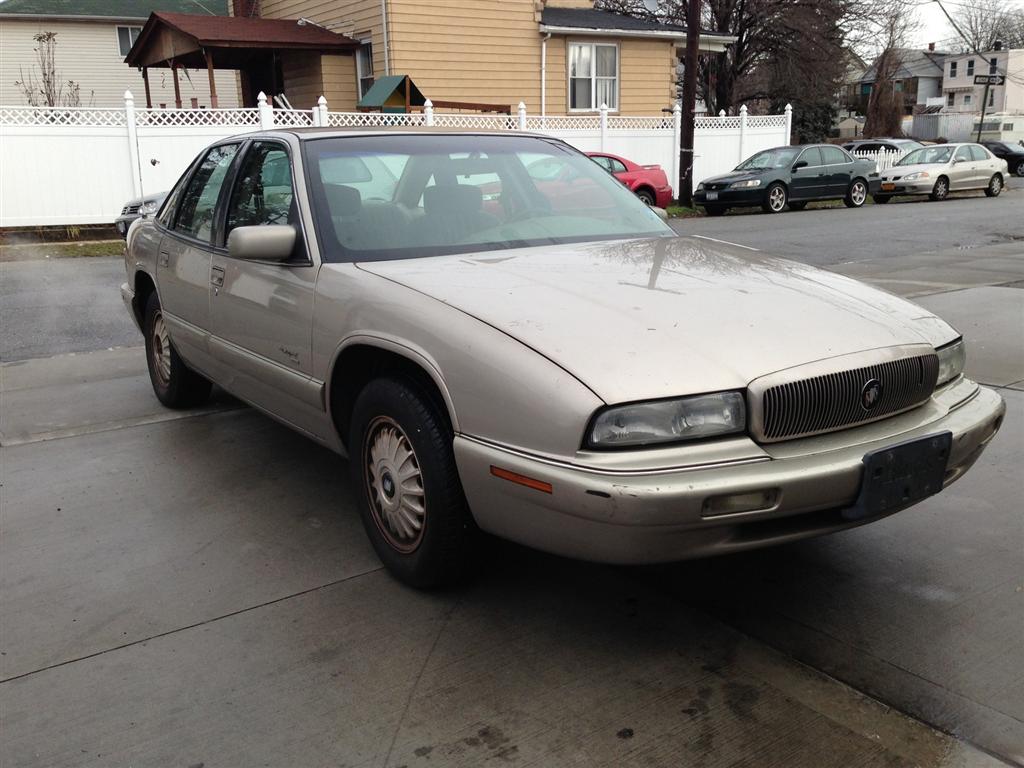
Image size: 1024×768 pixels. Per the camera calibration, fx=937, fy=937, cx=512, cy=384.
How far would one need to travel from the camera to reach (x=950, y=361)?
3322 mm

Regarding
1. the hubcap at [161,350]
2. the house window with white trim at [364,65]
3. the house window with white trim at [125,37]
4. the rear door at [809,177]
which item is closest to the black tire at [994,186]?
the rear door at [809,177]

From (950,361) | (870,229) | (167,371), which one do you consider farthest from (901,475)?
(870,229)

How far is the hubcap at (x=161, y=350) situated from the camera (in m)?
5.54

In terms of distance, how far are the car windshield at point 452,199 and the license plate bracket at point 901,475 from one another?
1.70m

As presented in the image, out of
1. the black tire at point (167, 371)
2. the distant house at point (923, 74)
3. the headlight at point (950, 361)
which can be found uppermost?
the distant house at point (923, 74)

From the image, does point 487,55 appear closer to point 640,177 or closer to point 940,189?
point 640,177

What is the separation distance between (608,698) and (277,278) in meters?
2.18

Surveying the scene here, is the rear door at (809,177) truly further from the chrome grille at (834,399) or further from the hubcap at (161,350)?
the chrome grille at (834,399)

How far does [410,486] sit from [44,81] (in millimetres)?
29343

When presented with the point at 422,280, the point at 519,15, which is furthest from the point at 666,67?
the point at 422,280

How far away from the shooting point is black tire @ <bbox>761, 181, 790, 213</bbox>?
20.7 metres

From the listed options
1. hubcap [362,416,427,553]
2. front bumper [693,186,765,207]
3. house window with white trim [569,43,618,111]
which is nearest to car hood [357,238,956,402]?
hubcap [362,416,427,553]

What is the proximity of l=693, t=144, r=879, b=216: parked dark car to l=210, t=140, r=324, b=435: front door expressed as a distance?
57.8 ft

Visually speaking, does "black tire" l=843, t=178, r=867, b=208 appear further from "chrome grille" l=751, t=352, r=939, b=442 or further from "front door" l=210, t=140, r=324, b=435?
"chrome grille" l=751, t=352, r=939, b=442
